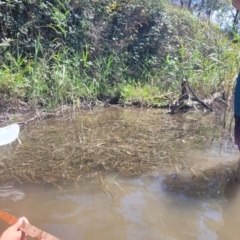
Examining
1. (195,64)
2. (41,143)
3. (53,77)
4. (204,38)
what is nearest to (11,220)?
(41,143)

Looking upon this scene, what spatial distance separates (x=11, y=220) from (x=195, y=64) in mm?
5373

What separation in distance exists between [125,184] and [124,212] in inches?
18.1

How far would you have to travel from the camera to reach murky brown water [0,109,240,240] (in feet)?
6.95

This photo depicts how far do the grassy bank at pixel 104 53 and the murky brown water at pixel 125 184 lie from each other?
123cm

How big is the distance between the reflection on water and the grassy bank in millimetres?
2543

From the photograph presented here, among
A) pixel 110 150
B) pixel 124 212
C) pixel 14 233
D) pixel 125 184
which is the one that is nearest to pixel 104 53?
pixel 110 150

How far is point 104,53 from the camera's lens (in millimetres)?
7805

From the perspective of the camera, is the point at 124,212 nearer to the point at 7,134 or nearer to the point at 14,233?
the point at 7,134

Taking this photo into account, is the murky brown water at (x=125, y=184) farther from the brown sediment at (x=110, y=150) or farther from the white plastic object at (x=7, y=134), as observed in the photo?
the white plastic object at (x=7, y=134)

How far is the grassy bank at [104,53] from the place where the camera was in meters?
5.45

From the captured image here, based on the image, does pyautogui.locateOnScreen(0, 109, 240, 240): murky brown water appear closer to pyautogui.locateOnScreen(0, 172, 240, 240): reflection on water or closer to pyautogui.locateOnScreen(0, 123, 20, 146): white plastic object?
pyautogui.locateOnScreen(0, 172, 240, 240): reflection on water

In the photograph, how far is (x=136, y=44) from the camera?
859cm

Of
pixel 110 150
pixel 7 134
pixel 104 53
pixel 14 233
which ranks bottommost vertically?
pixel 110 150

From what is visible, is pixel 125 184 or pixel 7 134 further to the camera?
pixel 125 184
